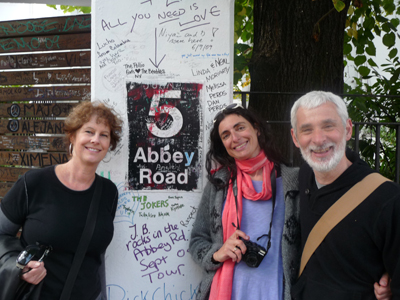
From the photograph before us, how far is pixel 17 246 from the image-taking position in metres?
1.91

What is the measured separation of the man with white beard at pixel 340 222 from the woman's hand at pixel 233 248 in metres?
0.35

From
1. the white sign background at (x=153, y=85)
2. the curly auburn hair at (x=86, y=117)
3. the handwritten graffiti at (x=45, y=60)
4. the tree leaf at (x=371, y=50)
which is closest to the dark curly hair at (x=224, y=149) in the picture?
the white sign background at (x=153, y=85)

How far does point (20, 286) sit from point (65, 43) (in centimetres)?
351

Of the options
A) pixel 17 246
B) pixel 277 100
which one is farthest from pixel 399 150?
pixel 17 246

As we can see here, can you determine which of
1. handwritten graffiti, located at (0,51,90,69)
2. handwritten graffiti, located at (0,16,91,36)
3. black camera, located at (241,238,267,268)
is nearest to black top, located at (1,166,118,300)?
black camera, located at (241,238,267,268)

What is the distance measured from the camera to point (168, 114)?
262 centimetres

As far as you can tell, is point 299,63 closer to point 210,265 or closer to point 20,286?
point 210,265

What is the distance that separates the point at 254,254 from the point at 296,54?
7.81 ft

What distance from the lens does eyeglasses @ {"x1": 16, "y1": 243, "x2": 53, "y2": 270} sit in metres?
1.79

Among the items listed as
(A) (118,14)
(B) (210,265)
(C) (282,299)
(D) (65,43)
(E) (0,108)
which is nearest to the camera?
(C) (282,299)

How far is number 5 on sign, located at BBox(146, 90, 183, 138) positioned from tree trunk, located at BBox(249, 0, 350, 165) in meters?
1.36

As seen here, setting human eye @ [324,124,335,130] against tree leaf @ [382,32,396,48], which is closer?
human eye @ [324,124,335,130]

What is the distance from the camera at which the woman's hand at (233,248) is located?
1.98 metres

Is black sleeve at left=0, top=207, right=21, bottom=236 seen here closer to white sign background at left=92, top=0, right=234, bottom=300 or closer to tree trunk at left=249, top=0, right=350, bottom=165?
white sign background at left=92, top=0, right=234, bottom=300
